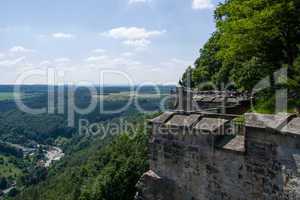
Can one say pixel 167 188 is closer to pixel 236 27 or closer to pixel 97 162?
pixel 236 27

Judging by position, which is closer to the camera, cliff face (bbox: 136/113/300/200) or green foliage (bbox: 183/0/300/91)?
cliff face (bbox: 136/113/300/200)

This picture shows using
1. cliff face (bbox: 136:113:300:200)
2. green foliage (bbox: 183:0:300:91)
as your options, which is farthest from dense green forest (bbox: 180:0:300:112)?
cliff face (bbox: 136:113:300:200)

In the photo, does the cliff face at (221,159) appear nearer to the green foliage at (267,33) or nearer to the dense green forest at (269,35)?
the dense green forest at (269,35)

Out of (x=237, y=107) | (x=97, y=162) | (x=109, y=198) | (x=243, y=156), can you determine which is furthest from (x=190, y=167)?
(x=97, y=162)

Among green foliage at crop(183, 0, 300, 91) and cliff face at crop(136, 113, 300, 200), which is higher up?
green foliage at crop(183, 0, 300, 91)

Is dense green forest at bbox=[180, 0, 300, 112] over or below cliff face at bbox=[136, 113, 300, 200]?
over

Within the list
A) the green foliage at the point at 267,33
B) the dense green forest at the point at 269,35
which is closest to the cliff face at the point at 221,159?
the dense green forest at the point at 269,35

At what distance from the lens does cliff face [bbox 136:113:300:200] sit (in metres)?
6.00

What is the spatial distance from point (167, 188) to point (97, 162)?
48.1 meters

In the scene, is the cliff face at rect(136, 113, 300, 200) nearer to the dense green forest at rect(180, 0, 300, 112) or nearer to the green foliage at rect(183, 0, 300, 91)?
the dense green forest at rect(180, 0, 300, 112)

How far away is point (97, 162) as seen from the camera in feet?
183

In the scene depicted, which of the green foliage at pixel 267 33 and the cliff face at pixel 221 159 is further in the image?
the green foliage at pixel 267 33

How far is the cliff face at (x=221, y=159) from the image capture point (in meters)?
6.00

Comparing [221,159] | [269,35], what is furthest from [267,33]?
[221,159]
